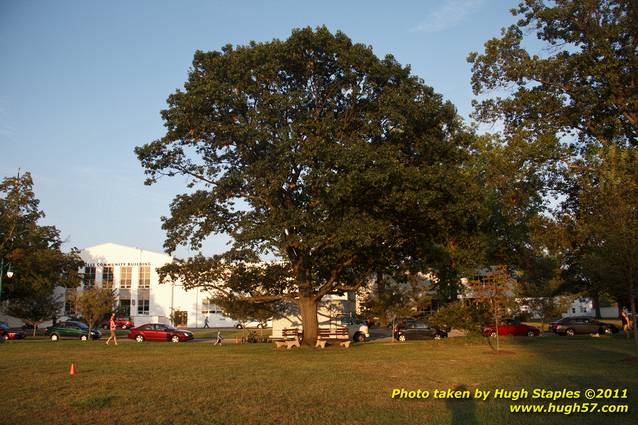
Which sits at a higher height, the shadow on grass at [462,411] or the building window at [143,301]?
the building window at [143,301]

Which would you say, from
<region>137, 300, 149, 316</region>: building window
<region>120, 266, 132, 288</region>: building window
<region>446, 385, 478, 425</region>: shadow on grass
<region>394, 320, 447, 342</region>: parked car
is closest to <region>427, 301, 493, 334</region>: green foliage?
<region>394, 320, 447, 342</region>: parked car

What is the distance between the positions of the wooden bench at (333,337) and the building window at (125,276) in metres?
49.2

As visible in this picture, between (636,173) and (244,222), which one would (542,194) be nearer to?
(636,173)

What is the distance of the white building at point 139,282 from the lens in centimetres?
7181

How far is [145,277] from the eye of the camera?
72.4 m

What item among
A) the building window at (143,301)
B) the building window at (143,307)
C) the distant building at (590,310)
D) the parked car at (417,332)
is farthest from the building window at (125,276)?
the distant building at (590,310)

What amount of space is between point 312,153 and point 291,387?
37.0 ft

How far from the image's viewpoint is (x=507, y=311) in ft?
88.5

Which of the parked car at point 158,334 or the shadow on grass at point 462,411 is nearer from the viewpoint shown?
the shadow on grass at point 462,411

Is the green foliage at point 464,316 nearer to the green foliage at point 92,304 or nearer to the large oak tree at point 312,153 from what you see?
the large oak tree at point 312,153

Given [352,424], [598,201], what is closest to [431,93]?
[598,201]

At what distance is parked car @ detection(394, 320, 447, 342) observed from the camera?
3800cm

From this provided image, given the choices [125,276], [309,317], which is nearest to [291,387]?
[309,317]

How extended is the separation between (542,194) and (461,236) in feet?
15.0
